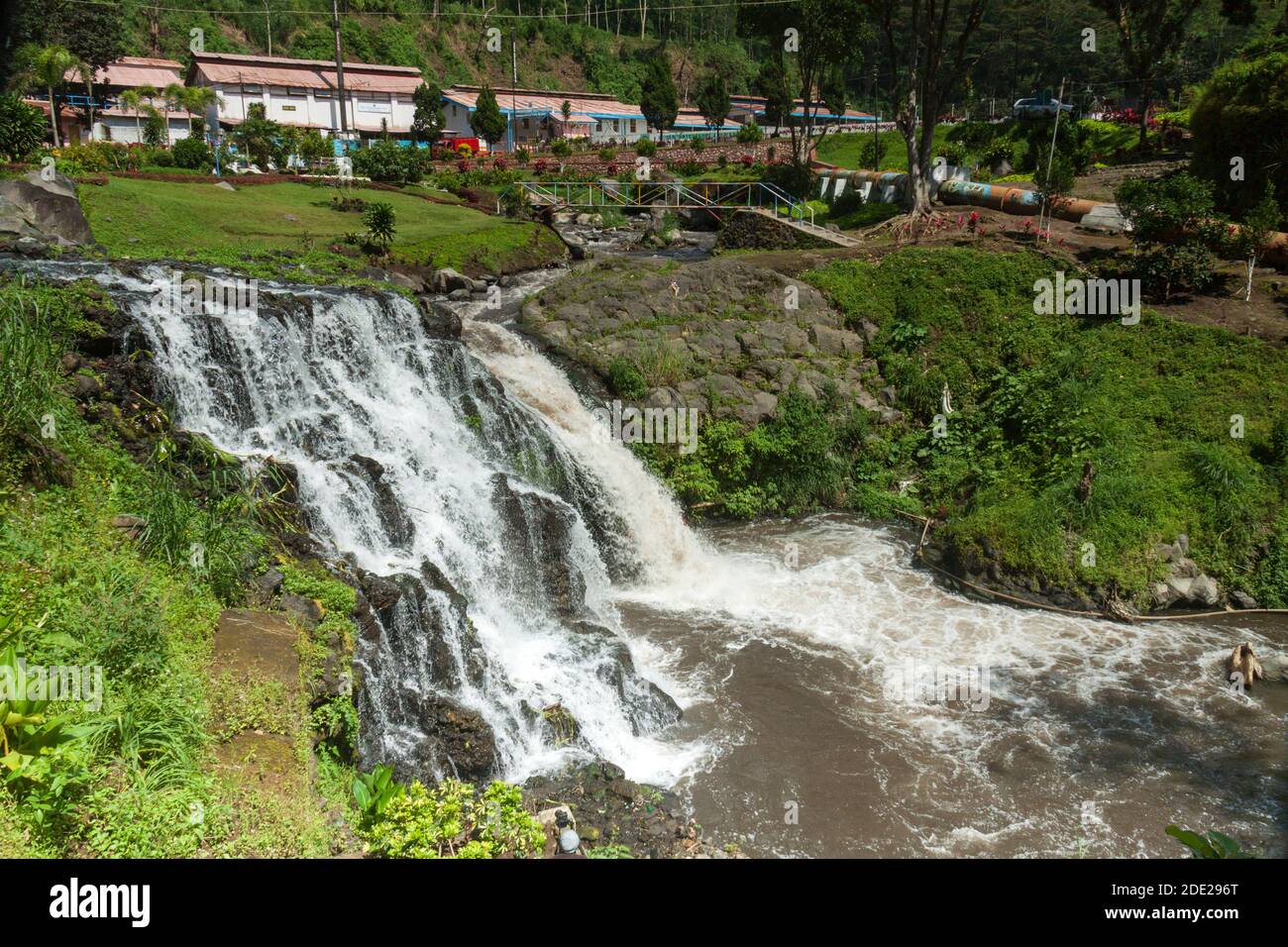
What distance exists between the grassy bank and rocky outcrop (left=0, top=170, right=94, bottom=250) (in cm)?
1320

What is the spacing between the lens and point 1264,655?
44.2 feet

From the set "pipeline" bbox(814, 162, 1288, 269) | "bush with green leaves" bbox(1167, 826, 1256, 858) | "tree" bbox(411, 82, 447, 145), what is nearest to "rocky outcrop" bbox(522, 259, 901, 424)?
"pipeline" bbox(814, 162, 1288, 269)

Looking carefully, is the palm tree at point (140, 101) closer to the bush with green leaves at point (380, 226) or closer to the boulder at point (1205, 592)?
the bush with green leaves at point (380, 226)

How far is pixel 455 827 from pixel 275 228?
68.7ft

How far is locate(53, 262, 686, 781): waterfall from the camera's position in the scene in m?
11.3

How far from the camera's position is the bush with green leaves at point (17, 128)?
2117cm

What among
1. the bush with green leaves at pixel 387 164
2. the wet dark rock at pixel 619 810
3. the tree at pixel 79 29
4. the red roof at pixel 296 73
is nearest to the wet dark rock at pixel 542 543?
the wet dark rock at pixel 619 810

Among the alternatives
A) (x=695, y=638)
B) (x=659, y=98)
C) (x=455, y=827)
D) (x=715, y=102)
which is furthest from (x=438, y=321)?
(x=715, y=102)

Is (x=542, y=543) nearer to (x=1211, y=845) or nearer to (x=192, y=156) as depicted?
(x=1211, y=845)

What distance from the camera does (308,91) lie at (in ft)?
187

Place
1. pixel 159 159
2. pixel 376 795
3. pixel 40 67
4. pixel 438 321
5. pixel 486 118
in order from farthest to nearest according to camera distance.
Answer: pixel 486 118, pixel 159 159, pixel 40 67, pixel 438 321, pixel 376 795
